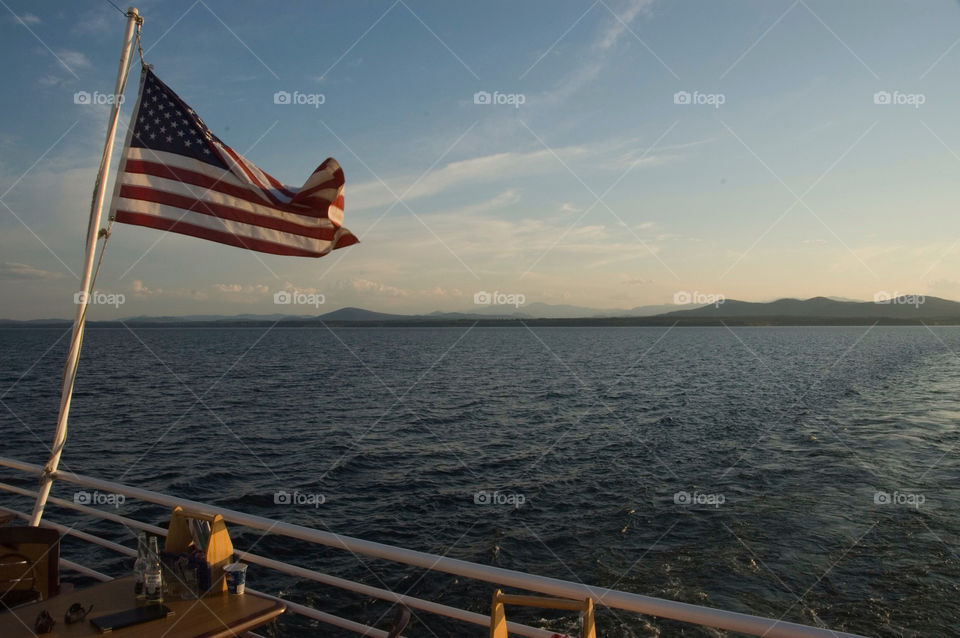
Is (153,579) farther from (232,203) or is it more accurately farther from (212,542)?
(232,203)

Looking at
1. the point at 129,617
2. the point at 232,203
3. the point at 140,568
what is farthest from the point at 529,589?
the point at 232,203

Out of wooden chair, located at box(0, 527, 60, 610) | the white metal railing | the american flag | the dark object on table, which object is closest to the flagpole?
the american flag

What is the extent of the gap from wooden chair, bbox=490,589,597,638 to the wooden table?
1621 millimetres

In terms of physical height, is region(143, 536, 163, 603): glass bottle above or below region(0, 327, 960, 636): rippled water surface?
above

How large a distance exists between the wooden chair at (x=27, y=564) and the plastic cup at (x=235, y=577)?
5.17 feet

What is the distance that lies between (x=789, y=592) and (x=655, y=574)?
2722mm

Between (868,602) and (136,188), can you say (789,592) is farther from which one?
(136,188)

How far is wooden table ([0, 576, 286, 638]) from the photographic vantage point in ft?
13.0

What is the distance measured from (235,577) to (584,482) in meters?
18.5

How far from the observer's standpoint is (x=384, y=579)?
46.7 feet

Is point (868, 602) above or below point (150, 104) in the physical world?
below

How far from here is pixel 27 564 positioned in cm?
506

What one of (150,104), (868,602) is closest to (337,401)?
(868,602)

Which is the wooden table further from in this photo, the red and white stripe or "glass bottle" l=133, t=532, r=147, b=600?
the red and white stripe
